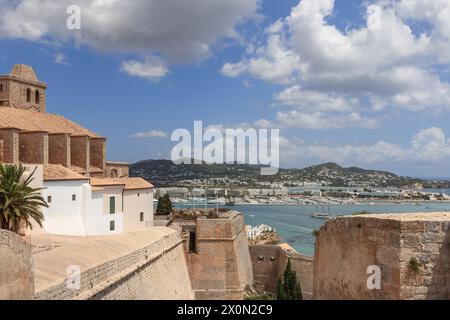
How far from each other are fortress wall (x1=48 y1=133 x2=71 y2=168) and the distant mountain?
5992 centimetres

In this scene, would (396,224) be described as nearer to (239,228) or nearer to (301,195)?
(239,228)

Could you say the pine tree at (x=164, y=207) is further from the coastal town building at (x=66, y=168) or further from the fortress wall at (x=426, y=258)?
the fortress wall at (x=426, y=258)

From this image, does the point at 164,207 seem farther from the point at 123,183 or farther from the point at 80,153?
the point at 123,183

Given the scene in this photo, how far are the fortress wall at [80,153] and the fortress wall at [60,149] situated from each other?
5.57 ft

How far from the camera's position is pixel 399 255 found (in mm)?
4848

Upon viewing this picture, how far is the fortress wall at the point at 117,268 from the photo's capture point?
8.72 metres

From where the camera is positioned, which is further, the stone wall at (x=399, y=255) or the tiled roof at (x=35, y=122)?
the tiled roof at (x=35, y=122)

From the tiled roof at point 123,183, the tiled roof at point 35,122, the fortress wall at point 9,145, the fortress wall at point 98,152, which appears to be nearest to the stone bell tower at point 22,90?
the tiled roof at point 35,122

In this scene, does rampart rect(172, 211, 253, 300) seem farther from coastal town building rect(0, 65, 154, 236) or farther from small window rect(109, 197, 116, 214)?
small window rect(109, 197, 116, 214)

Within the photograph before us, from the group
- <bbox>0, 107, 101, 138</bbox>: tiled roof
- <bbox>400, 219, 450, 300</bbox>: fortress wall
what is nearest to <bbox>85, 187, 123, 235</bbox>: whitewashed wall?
<bbox>0, 107, 101, 138</bbox>: tiled roof

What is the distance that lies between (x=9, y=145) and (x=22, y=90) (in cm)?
890

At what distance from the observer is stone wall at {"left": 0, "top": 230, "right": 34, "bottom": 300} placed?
602 cm
